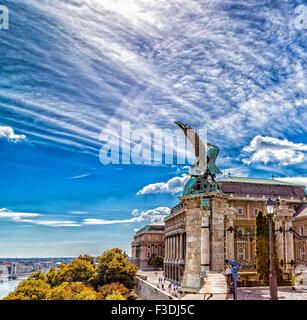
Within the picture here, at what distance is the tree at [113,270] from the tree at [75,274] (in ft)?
5.49

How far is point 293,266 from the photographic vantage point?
77.8 feet

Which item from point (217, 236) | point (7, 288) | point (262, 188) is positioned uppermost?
point (262, 188)

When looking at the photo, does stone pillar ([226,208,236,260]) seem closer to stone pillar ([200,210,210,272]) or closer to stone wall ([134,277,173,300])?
stone pillar ([200,210,210,272])

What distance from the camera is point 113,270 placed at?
52.8 m

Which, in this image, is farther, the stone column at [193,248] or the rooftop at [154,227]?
the rooftop at [154,227]

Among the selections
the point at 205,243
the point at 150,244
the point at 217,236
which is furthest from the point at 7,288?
the point at 217,236

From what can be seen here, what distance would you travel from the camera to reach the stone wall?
3942cm

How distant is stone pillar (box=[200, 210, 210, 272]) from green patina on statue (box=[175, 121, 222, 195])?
4.91ft

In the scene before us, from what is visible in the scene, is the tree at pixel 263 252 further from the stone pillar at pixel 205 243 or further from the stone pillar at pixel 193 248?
the stone pillar at pixel 205 243

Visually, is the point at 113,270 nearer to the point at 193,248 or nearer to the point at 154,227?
the point at 193,248

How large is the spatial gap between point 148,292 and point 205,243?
34.6 meters

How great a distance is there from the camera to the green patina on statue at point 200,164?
17484 mm

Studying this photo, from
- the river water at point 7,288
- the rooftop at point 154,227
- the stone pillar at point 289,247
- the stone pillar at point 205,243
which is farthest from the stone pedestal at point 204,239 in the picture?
the rooftop at point 154,227
